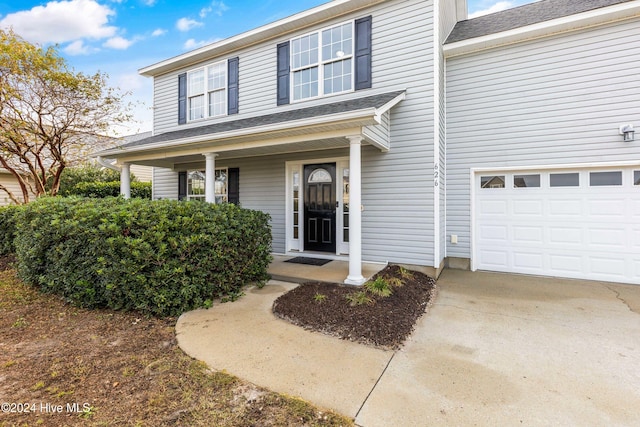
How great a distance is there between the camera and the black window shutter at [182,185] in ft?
29.2

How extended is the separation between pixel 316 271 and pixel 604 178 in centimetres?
535

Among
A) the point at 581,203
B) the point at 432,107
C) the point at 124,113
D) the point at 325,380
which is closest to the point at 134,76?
the point at 124,113

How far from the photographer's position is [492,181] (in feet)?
20.4

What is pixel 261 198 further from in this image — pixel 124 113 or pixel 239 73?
pixel 124 113

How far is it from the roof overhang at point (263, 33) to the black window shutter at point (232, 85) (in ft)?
1.14

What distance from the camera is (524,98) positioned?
5777mm

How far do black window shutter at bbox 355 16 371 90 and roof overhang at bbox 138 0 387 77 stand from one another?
1.15 feet

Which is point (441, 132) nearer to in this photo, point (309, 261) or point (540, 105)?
point (540, 105)

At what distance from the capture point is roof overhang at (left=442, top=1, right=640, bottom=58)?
16.5 feet

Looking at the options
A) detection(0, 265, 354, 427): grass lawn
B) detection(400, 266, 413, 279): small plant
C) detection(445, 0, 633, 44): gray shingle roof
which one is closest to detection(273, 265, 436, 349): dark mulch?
detection(400, 266, 413, 279): small plant

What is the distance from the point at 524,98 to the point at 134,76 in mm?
10339

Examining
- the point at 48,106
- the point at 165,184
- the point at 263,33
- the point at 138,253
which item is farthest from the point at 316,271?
the point at 48,106

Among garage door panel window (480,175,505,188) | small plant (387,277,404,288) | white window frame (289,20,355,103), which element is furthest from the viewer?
white window frame (289,20,355,103)

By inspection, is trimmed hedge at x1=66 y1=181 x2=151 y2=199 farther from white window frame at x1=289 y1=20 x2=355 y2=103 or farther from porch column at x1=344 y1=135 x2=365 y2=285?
porch column at x1=344 y1=135 x2=365 y2=285
